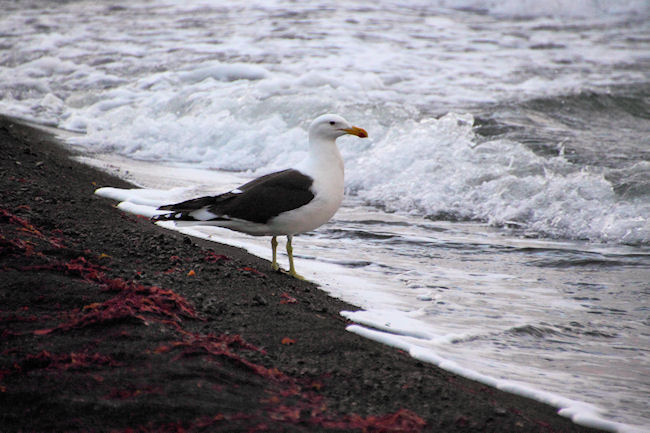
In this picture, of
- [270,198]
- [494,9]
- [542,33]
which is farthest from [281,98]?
[494,9]

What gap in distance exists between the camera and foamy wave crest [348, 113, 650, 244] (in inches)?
267

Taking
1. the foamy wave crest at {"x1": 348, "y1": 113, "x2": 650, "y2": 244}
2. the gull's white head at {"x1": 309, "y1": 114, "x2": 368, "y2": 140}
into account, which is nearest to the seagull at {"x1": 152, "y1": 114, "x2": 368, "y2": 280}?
the gull's white head at {"x1": 309, "y1": 114, "x2": 368, "y2": 140}

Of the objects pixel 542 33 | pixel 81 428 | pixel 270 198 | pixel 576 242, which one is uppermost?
pixel 542 33

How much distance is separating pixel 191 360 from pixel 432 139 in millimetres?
6778

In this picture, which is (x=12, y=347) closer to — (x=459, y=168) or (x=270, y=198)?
(x=270, y=198)

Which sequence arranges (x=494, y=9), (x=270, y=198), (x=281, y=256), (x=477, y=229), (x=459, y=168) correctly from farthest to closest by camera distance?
(x=494, y=9)
(x=459, y=168)
(x=477, y=229)
(x=281, y=256)
(x=270, y=198)

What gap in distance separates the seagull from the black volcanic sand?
0.48 m

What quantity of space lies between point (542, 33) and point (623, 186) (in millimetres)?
10490

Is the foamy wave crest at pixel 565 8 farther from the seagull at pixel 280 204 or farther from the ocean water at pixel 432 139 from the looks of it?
the seagull at pixel 280 204

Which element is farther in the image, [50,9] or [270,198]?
[50,9]

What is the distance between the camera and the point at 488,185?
305 inches

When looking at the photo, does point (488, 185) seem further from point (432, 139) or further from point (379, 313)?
point (379, 313)

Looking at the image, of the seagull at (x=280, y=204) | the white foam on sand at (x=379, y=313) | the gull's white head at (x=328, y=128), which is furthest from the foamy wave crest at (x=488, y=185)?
the seagull at (x=280, y=204)

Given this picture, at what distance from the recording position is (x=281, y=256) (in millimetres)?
5531
